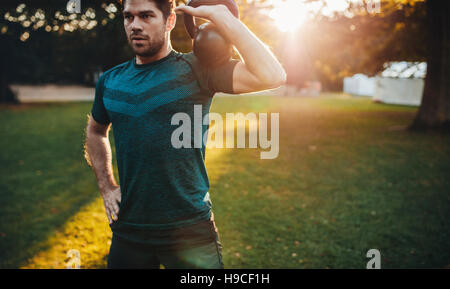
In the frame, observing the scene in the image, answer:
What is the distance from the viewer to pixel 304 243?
4672mm

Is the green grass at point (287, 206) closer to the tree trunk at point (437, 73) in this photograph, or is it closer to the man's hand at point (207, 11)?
the tree trunk at point (437, 73)

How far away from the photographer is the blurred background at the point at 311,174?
4562mm

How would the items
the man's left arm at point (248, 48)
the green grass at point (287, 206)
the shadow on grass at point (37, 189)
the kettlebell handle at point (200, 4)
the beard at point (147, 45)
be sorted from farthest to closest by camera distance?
the shadow on grass at point (37, 189) → the green grass at point (287, 206) → the beard at point (147, 45) → the kettlebell handle at point (200, 4) → the man's left arm at point (248, 48)

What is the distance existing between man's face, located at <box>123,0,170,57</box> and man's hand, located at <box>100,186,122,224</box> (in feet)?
3.09

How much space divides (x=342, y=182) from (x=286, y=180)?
47.6 inches

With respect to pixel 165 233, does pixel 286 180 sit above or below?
below

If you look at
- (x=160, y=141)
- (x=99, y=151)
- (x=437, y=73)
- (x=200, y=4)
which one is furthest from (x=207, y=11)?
(x=437, y=73)

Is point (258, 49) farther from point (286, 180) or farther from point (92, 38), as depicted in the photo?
point (92, 38)

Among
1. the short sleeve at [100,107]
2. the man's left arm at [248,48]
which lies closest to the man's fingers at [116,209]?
the short sleeve at [100,107]

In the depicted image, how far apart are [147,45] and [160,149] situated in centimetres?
63

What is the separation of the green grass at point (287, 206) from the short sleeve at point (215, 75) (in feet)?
9.50

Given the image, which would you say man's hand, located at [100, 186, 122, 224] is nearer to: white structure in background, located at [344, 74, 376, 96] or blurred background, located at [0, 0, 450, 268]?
blurred background, located at [0, 0, 450, 268]
